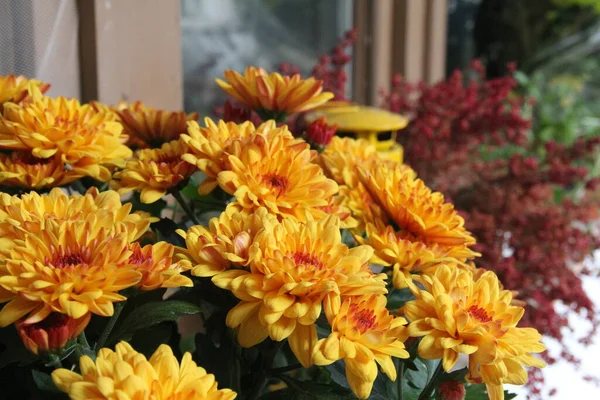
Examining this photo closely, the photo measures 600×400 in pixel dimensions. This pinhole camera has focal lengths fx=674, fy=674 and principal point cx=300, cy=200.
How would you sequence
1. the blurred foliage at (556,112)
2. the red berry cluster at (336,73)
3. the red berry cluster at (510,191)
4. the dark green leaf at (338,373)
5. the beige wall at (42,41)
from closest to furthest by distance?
1. the dark green leaf at (338,373)
2. the beige wall at (42,41)
3. the red berry cluster at (510,191)
4. the red berry cluster at (336,73)
5. the blurred foliage at (556,112)

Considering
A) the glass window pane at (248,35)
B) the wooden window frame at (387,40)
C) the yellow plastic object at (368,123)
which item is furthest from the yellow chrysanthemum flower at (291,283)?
the wooden window frame at (387,40)

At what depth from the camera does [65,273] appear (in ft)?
1.05

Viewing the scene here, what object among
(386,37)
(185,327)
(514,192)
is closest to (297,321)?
(185,327)

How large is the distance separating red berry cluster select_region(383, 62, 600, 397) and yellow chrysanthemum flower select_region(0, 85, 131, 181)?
0.65 meters

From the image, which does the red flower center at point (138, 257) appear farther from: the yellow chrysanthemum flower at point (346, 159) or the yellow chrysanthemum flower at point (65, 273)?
the yellow chrysanthemum flower at point (346, 159)

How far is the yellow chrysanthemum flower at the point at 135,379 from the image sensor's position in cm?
29

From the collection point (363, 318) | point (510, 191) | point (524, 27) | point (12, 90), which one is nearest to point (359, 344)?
point (363, 318)

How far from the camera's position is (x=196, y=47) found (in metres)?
1.18

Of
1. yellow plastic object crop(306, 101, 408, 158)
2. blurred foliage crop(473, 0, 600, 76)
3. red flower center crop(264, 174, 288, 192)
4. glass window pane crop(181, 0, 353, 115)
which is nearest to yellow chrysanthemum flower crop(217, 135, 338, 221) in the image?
red flower center crop(264, 174, 288, 192)

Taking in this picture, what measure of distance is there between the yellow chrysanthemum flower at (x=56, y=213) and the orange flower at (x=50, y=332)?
0.15ft

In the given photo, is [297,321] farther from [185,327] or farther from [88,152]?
[185,327]

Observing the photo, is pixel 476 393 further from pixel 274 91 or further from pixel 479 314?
pixel 274 91

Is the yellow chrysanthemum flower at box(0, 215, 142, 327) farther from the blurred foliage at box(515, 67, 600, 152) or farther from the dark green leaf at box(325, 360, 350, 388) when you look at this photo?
the blurred foliage at box(515, 67, 600, 152)

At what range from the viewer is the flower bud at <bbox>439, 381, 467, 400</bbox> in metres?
0.39
